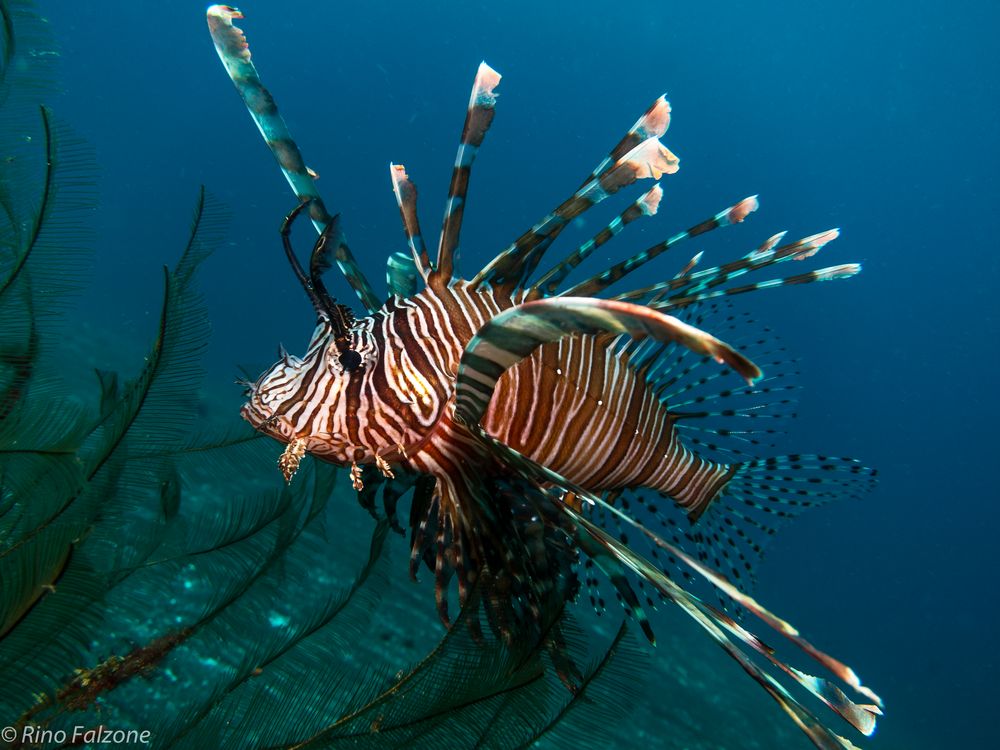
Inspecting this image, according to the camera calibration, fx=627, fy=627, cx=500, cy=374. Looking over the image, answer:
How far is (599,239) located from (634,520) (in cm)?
122

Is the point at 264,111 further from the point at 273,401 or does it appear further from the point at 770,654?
the point at 770,654

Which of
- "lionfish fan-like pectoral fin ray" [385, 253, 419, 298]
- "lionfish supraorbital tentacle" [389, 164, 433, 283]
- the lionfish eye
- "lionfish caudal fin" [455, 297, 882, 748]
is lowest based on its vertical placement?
the lionfish eye

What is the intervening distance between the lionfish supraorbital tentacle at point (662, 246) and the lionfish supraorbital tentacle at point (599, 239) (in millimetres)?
112

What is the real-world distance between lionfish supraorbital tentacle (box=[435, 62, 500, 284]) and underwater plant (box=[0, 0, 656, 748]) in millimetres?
840

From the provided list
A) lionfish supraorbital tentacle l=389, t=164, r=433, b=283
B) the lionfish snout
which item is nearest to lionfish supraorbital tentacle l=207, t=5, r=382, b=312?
lionfish supraorbital tentacle l=389, t=164, r=433, b=283

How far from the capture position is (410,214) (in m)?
2.53

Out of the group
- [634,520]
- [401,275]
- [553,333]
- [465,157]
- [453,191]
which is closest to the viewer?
[553,333]

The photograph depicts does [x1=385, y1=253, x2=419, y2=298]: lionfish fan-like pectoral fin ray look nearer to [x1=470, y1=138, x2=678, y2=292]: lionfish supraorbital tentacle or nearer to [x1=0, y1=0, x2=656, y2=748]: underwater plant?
[x1=470, y1=138, x2=678, y2=292]: lionfish supraorbital tentacle

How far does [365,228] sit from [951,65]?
47.7 m

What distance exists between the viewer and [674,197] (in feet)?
166

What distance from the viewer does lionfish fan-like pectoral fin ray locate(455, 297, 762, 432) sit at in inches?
41.2

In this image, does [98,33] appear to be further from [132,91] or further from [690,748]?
[690,748]

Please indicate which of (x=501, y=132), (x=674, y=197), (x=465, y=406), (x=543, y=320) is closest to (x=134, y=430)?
(x=465, y=406)

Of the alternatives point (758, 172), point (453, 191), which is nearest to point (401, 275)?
point (453, 191)
